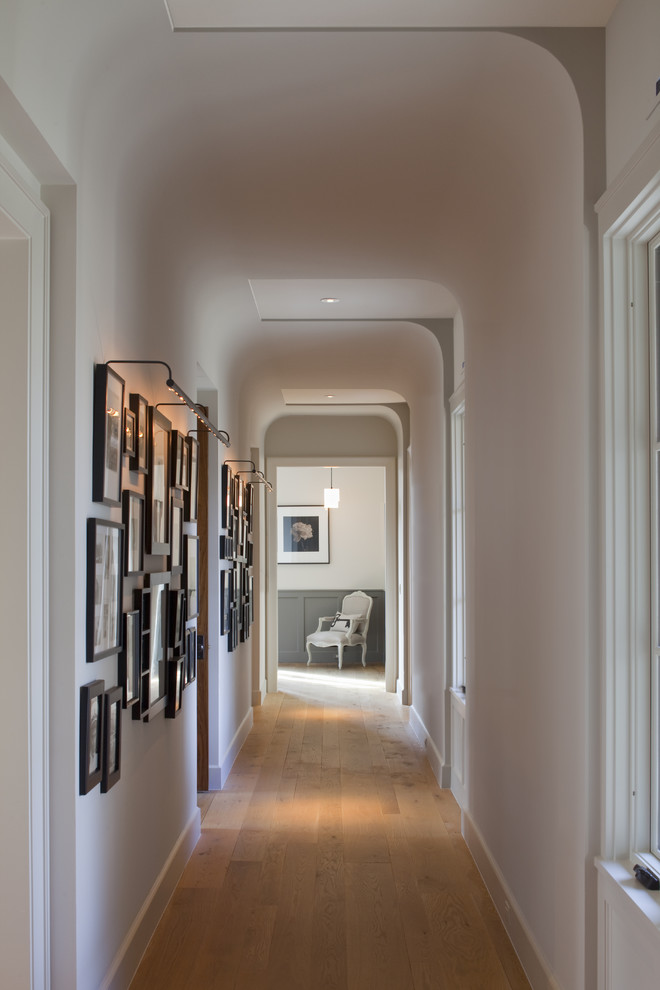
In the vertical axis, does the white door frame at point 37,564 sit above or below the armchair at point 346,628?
above

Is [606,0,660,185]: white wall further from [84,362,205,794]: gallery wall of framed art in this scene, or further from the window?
[84,362,205,794]: gallery wall of framed art

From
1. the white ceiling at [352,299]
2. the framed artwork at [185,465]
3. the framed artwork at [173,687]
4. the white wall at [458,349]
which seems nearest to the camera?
the framed artwork at [173,687]

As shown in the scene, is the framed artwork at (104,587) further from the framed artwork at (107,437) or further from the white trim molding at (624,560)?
the white trim molding at (624,560)

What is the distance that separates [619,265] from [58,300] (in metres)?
1.47

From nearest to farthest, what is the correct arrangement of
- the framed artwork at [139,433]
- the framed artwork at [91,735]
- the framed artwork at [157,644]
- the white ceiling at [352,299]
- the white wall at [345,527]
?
the framed artwork at [91,735], the framed artwork at [139,433], the framed artwork at [157,644], the white ceiling at [352,299], the white wall at [345,527]

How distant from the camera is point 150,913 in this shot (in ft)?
11.4

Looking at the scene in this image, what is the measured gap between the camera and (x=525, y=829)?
326 cm

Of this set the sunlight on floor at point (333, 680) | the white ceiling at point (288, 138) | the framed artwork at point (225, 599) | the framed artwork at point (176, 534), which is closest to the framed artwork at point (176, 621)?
the framed artwork at point (176, 534)

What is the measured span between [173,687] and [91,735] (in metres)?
1.23

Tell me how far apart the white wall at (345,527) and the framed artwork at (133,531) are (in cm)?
936

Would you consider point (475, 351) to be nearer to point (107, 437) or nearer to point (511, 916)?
point (107, 437)

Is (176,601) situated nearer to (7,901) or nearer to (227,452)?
(7,901)

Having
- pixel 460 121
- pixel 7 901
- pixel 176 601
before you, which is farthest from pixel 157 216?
pixel 7 901

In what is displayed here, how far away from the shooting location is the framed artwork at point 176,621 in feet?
12.5
